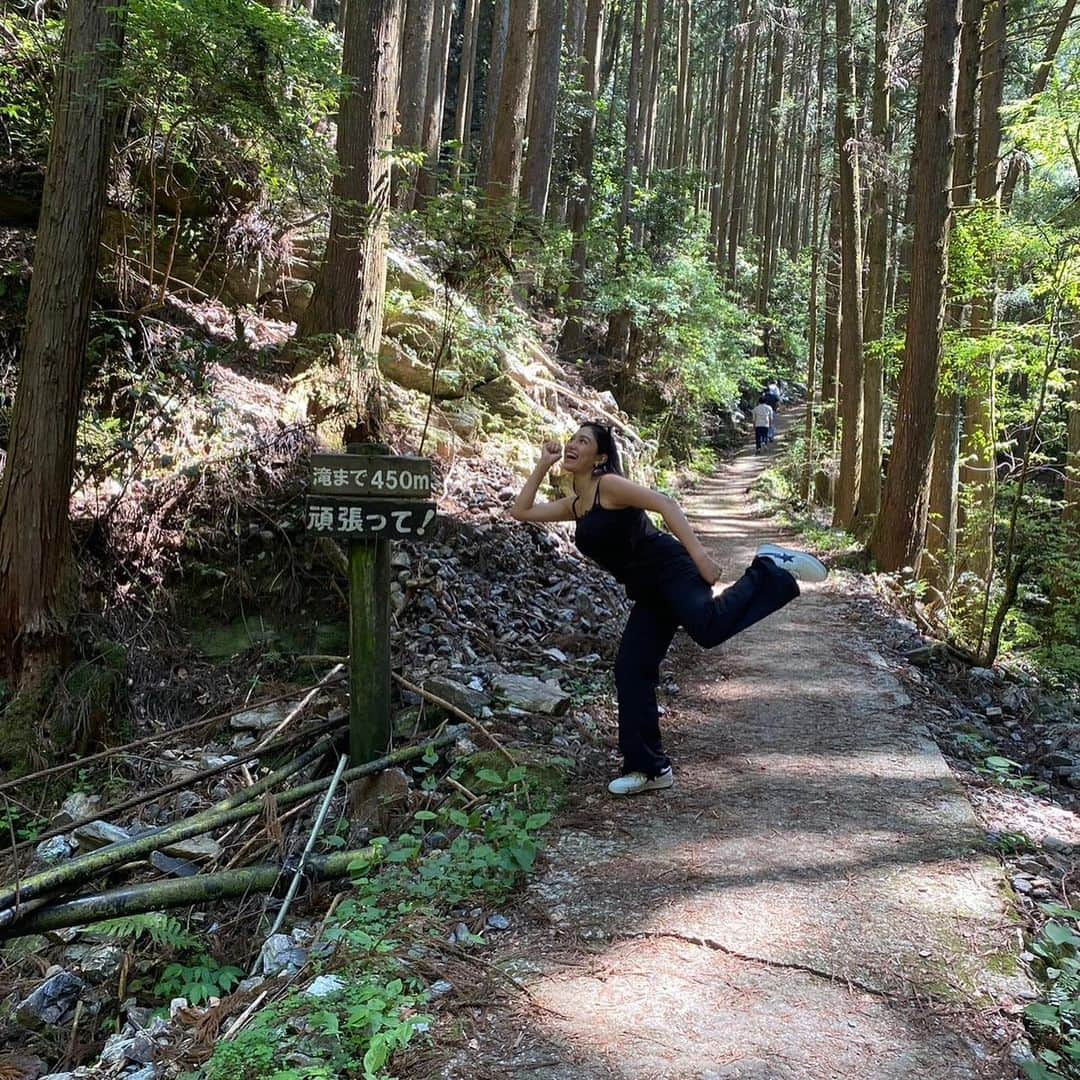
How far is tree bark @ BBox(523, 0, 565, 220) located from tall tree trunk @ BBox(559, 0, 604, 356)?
2521mm

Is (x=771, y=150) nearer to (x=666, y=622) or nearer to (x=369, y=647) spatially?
(x=666, y=622)

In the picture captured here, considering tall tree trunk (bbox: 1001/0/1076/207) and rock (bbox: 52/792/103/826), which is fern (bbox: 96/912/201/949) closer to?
rock (bbox: 52/792/103/826)

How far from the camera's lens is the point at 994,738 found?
233 inches

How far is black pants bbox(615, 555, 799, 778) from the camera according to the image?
4184 mm

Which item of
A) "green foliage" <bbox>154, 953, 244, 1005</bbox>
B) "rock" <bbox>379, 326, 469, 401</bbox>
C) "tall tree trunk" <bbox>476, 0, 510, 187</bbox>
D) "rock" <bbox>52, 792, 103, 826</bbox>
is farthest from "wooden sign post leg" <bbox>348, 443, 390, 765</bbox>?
"tall tree trunk" <bbox>476, 0, 510, 187</bbox>

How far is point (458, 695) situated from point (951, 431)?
30.5 ft

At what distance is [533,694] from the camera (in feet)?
18.5

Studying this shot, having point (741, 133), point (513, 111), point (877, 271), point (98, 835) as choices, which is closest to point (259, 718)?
point (98, 835)

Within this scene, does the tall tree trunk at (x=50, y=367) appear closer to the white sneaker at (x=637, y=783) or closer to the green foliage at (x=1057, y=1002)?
the white sneaker at (x=637, y=783)

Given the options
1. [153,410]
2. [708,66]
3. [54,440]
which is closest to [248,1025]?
[54,440]

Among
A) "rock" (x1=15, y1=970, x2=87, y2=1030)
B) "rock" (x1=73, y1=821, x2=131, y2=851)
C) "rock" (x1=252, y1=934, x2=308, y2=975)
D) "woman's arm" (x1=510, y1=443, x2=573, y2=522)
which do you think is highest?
"woman's arm" (x1=510, y1=443, x2=573, y2=522)

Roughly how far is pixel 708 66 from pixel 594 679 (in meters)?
46.3

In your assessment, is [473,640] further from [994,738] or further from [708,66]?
[708,66]

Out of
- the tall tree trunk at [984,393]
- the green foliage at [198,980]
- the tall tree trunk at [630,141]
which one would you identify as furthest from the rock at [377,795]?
the tall tree trunk at [630,141]
